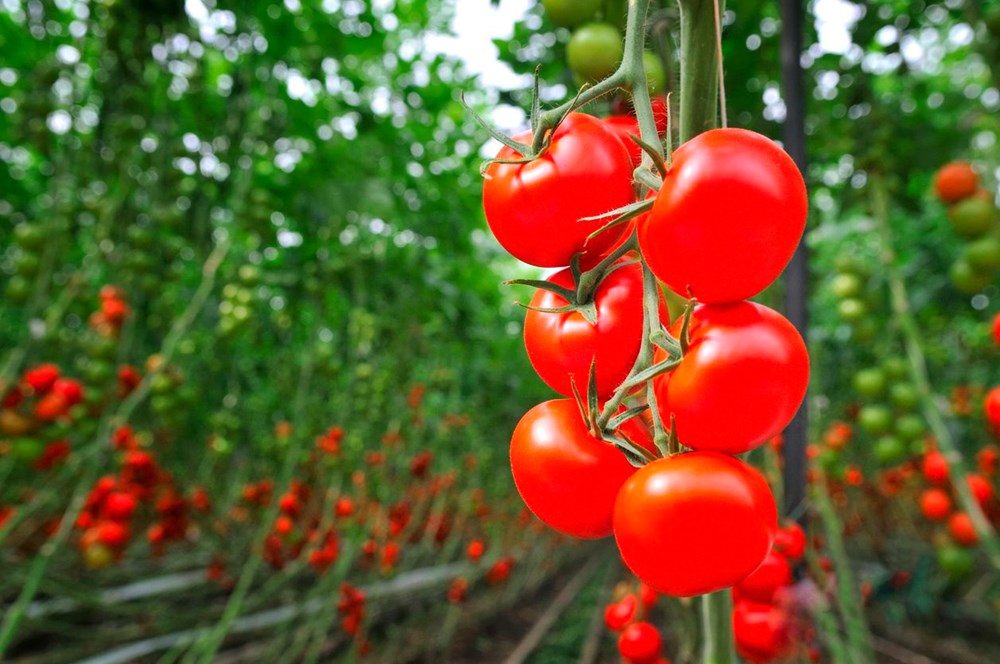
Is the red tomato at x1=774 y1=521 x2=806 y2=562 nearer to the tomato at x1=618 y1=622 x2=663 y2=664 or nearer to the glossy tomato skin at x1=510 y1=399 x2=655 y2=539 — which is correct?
the tomato at x1=618 y1=622 x2=663 y2=664

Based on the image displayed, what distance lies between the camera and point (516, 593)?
4.82 meters

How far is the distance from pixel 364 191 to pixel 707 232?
82.9 inches

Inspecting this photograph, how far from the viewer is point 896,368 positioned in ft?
5.30

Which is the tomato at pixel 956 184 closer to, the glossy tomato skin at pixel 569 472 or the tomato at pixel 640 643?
the tomato at pixel 640 643

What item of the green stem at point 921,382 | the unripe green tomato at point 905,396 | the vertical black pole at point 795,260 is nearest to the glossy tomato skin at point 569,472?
the vertical black pole at point 795,260

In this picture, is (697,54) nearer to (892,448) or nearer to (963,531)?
(963,531)

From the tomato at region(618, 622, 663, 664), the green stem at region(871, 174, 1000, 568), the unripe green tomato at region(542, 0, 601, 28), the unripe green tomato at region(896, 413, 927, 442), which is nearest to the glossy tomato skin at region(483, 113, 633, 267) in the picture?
the unripe green tomato at region(542, 0, 601, 28)

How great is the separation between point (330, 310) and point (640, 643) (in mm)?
3051

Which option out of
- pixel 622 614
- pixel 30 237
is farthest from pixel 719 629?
pixel 30 237

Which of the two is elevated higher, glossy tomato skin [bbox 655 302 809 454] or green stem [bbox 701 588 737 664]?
glossy tomato skin [bbox 655 302 809 454]

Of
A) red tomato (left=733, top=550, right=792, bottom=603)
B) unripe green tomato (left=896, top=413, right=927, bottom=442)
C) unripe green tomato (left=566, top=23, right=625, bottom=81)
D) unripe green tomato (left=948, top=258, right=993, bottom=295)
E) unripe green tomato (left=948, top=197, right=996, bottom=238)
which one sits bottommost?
unripe green tomato (left=896, top=413, right=927, bottom=442)

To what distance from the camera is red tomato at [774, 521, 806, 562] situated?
82 centimetres

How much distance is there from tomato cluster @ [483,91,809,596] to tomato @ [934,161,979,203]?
1401 millimetres

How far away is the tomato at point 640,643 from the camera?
759mm
